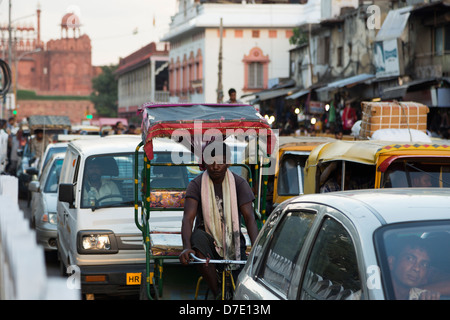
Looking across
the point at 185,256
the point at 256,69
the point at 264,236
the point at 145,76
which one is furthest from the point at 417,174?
the point at 145,76

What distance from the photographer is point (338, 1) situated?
3866cm

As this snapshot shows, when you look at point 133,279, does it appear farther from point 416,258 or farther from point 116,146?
point 416,258

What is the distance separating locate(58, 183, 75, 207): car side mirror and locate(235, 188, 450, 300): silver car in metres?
4.97

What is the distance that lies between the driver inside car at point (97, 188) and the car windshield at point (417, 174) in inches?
123

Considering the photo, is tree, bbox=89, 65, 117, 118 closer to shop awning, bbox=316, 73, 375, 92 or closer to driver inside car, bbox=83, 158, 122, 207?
shop awning, bbox=316, 73, 375, 92

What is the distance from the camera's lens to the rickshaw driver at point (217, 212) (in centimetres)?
720

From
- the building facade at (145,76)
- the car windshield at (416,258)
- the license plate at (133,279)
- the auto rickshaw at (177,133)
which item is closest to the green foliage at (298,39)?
the building facade at (145,76)

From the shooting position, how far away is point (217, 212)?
289 inches

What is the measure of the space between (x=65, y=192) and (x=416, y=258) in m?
6.16

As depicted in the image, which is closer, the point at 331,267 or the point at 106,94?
the point at 331,267

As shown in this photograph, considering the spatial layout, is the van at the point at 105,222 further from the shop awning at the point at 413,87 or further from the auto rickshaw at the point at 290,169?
the shop awning at the point at 413,87

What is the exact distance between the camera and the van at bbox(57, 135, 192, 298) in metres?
9.33

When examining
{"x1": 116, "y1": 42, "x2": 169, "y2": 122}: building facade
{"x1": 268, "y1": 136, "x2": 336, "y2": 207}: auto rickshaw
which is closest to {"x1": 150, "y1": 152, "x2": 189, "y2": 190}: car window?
{"x1": 268, "y1": 136, "x2": 336, "y2": 207}: auto rickshaw

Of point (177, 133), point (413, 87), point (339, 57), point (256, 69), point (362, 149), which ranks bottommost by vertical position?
point (362, 149)
